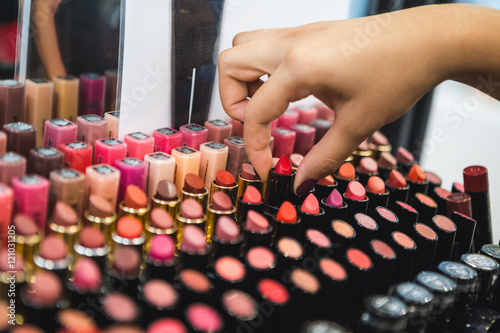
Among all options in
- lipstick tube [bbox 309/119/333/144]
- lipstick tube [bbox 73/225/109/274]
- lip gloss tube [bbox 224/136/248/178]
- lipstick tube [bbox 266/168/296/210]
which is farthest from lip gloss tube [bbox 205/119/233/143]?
lipstick tube [bbox 73/225/109/274]

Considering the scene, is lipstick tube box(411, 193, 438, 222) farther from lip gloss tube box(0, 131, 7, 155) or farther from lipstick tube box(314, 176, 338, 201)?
lip gloss tube box(0, 131, 7, 155)

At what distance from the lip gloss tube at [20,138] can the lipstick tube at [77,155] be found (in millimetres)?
41

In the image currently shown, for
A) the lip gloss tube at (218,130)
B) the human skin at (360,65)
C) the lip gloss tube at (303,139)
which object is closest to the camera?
the human skin at (360,65)

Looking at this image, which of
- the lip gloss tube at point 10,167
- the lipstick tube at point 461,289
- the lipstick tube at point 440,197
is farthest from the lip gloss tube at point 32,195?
the lipstick tube at point 440,197

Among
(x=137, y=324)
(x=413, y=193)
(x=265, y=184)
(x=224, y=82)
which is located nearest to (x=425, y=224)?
(x=413, y=193)

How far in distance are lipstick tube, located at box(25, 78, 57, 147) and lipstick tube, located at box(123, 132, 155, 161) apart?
4.9 inches

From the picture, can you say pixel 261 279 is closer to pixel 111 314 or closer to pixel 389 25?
pixel 111 314

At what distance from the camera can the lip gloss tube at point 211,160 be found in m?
0.87

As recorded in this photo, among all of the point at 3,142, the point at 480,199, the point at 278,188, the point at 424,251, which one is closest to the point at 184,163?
the point at 278,188

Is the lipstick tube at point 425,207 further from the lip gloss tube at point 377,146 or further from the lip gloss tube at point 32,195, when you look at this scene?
the lip gloss tube at point 32,195

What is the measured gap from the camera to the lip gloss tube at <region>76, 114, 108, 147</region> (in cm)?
82

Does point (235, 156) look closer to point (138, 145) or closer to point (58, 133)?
point (138, 145)

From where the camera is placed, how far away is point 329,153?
2.64 ft

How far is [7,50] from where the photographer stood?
794 mm
